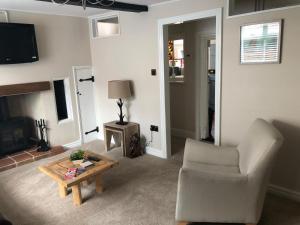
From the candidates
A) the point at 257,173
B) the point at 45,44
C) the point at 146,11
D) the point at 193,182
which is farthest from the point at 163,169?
the point at 45,44

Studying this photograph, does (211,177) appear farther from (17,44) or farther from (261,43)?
(17,44)

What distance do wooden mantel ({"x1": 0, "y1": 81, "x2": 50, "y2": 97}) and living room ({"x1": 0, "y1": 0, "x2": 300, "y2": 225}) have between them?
15 millimetres

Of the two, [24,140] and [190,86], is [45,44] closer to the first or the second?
[24,140]

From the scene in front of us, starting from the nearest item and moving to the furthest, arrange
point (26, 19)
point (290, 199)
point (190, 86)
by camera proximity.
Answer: point (290, 199) → point (26, 19) → point (190, 86)

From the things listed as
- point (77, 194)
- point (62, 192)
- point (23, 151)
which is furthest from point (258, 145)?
point (23, 151)

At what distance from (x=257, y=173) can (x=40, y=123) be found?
3466mm

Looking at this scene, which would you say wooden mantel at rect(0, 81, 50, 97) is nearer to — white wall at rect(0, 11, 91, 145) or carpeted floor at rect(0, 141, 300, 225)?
white wall at rect(0, 11, 91, 145)

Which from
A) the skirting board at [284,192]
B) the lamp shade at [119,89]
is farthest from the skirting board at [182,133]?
the skirting board at [284,192]

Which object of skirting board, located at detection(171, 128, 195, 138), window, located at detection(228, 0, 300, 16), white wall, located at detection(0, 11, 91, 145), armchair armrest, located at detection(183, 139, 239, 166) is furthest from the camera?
skirting board, located at detection(171, 128, 195, 138)

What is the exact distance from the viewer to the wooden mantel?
3.61m

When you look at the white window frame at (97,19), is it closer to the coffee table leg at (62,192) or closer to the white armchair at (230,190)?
the coffee table leg at (62,192)

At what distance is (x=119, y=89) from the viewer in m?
3.93

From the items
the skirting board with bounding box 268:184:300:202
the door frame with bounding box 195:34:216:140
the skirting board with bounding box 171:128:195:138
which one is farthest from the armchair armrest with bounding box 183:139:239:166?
the skirting board with bounding box 171:128:195:138

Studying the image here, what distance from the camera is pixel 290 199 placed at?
2.70m
